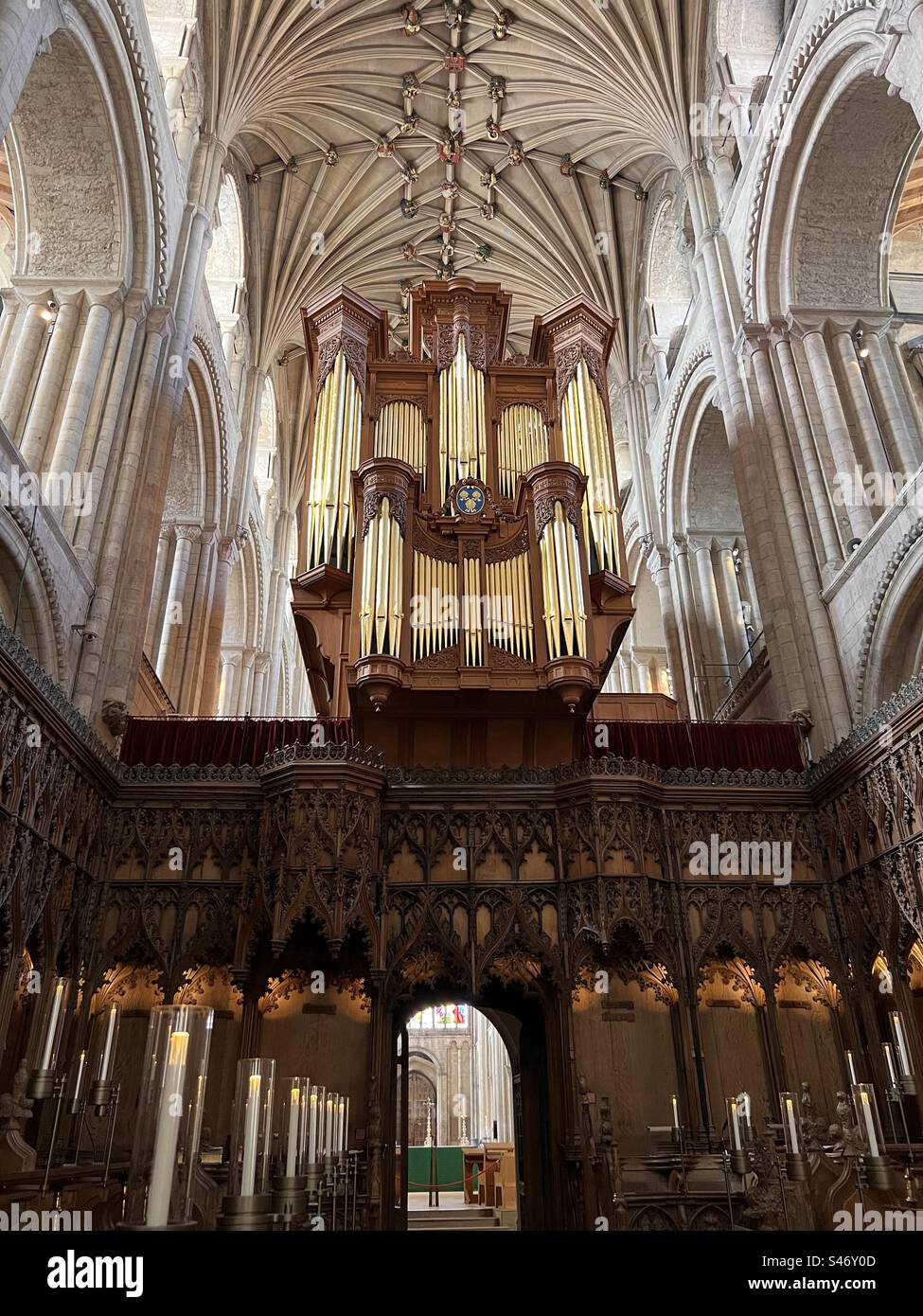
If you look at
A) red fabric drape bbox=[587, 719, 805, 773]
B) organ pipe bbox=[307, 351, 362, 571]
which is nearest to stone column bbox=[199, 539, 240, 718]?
organ pipe bbox=[307, 351, 362, 571]

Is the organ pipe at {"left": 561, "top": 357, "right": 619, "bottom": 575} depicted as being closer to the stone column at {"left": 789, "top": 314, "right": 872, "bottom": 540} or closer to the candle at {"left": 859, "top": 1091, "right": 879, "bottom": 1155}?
the stone column at {"left": 789, "top": 314, "right": 872, "bottom": 540}

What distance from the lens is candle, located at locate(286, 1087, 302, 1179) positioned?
13.6 feet

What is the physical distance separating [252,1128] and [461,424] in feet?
41.6

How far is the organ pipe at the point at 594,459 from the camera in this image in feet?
45.8

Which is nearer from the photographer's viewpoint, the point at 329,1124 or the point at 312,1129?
the point at 312,1129

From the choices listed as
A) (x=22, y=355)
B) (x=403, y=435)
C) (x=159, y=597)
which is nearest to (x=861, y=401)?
(x=403, y=435)

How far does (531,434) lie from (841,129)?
20.7 ft

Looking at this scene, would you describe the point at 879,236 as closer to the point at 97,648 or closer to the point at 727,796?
the point at 727,796

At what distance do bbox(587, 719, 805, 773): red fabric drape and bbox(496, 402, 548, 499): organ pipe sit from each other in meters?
4.31

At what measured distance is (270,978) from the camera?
11.0 metres

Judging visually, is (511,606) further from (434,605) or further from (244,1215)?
(244,1215)

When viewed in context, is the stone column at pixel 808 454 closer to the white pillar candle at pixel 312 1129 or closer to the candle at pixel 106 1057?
the white pillar candle at pixel 312 1129

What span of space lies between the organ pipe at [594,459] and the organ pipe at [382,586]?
3.00m

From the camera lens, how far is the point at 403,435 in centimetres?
1499
